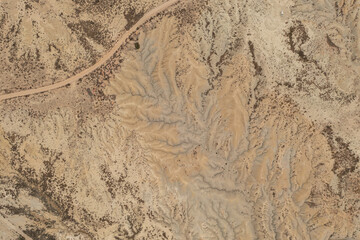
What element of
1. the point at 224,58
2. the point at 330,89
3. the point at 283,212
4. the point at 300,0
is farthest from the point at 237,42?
the point at 283,212

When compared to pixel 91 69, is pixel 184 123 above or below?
below

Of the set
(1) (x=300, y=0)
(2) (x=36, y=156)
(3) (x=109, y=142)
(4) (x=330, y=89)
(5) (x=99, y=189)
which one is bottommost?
(5) (x=99, y=189)

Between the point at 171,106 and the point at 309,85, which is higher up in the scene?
the point at 309,85

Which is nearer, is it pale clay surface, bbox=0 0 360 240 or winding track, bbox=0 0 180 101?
pale clay surface, bbox=0 0 360 240

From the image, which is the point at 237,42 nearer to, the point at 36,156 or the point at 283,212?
the point at 283,212

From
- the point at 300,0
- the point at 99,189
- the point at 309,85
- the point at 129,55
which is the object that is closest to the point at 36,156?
the point at 99,189

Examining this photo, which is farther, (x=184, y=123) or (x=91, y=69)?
(x=91, y=69)

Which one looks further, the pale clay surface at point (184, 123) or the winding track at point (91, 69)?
the winding track at point (91, 69)

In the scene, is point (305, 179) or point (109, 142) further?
point (109, 142)
